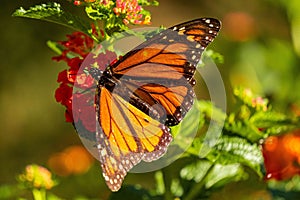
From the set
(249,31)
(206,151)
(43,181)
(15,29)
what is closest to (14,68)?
(15,29)

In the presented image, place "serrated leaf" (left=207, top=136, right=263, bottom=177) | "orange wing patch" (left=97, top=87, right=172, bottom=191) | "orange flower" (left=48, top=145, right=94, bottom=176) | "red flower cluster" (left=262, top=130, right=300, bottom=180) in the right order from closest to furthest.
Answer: "orange wing patch" (left=97, top=87, right=172, bottom=191), "serrated leaf" (left=207, top=136, right=263, bottom=177), "red flower cluster" (left=262, top=130, right=300, bottom=180), "orange flower" (left=48, top=145, right=94, bottom=176)

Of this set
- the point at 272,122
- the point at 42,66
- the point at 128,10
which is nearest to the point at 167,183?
the point at 272,122

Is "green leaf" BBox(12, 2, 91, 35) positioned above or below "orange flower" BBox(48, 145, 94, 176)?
above

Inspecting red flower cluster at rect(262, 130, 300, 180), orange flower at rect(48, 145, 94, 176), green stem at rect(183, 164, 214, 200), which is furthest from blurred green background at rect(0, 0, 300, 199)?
green stem at rect(183, 164, 214, 200)

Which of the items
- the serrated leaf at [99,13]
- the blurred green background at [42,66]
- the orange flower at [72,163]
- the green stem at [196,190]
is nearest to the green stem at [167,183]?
the green stem at [196,190]

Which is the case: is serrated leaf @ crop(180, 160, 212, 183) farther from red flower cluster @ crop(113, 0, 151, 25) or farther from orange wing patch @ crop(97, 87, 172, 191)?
red flower cluster @ crop(113, 0, 151, 25)

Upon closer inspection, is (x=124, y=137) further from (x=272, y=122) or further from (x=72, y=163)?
(x=72, y=163)

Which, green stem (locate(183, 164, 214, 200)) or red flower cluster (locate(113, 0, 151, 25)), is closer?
red flower cluster (locate(113, 0, 151, 25))
